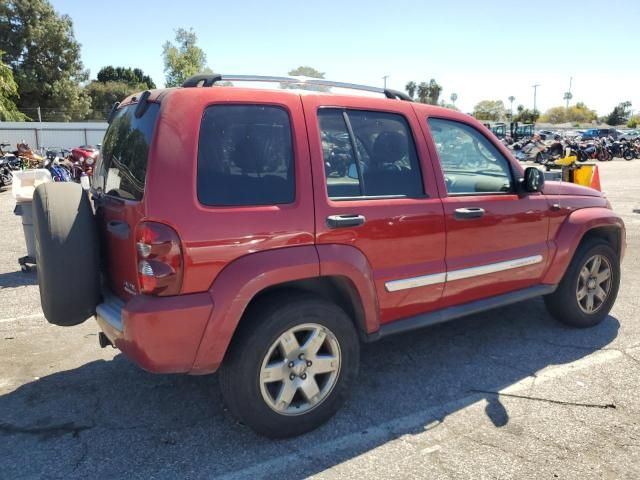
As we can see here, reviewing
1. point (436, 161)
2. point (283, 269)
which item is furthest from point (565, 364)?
point (283, 269)

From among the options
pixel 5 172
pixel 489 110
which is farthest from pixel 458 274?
pixel 489 110

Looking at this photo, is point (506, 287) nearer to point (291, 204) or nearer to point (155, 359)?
point (291, 204)

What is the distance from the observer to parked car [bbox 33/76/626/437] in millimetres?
2490

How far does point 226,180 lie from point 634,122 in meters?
102

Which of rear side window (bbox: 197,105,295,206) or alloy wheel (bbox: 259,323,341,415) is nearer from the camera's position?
rear side window (bbox: 197,105,295,206)

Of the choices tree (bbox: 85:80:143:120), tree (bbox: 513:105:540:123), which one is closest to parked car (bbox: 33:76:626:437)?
tree (bbox: 85:80:143:120)

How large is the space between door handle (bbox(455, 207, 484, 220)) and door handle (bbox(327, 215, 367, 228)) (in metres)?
0.81

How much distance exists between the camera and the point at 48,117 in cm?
4259

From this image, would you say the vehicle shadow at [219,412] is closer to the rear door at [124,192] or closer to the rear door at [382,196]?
the rear door at [382,196]

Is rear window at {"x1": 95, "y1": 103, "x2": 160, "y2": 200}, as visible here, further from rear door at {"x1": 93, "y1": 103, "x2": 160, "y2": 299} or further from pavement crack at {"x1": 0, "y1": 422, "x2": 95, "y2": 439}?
pavement crack at {"x1": 0, "y1": 422, "x2": 95, "y2": 439}

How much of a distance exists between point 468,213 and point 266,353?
1.68 meters

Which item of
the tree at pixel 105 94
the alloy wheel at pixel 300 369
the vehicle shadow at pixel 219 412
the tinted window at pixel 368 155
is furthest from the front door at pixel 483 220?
the tree at pixel 105 94

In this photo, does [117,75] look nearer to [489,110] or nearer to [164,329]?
[489,110]

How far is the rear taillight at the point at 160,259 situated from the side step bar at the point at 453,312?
1.29 meters
